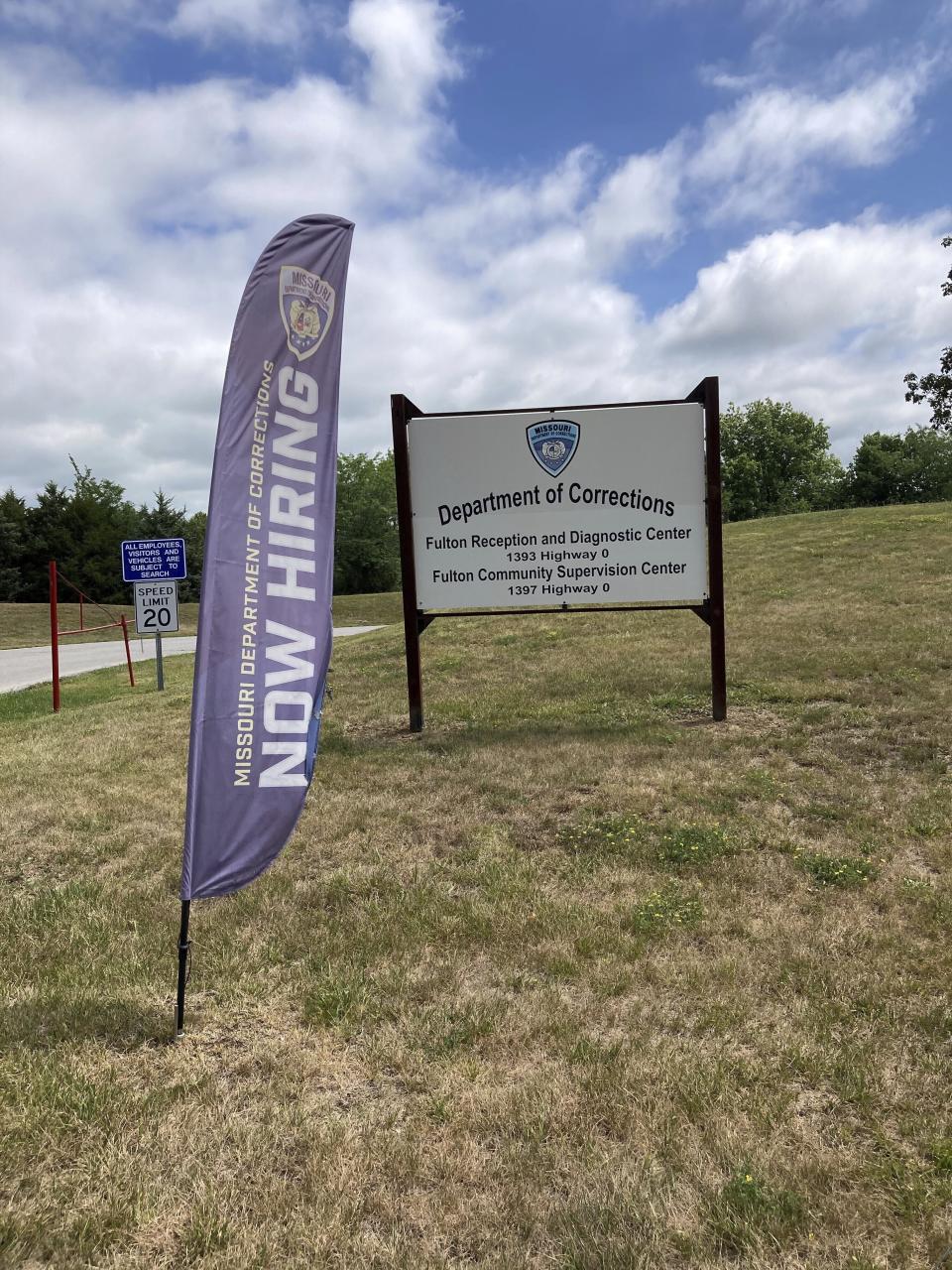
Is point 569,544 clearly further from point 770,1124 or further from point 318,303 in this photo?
point 770,1124

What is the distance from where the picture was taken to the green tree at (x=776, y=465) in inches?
2537

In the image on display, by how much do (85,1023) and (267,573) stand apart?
1.88m

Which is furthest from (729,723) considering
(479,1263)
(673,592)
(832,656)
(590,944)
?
(479,1263)

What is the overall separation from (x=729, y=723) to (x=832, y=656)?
108 inches

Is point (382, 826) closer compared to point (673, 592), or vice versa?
point (382, 826)

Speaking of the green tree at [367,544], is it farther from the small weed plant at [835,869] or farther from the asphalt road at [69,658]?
the small weed plant at [835,869]

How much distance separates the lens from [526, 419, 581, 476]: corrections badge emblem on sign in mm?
7379

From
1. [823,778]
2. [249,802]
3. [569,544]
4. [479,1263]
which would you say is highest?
[569,544]

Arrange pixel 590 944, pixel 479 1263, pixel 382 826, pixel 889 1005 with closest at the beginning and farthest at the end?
pixel 479 1263 < pixel 889 1005 < pixel 590 944 < pixel 382 826

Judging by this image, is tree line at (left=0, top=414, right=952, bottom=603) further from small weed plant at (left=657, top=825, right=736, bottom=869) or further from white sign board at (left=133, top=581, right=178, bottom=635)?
small weed plant at (left=657, top=825, right=736, bottom=869)

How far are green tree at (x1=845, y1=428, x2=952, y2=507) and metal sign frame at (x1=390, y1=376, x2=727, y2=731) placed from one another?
64910 mm

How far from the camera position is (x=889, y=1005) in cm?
303

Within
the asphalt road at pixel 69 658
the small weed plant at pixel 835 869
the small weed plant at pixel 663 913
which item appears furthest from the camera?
the asphalt road at pixel 69 658

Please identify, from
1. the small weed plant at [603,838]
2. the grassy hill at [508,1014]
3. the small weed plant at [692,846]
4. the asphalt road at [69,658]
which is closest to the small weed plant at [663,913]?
the grassy hill at [508,1014]
